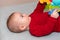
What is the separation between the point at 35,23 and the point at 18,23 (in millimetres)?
131

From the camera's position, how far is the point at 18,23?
128 centimetres

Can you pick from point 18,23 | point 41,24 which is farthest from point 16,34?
point 41,24

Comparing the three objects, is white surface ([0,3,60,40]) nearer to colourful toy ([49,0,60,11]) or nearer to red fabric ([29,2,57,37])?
red fabric ([29,2,57,37])

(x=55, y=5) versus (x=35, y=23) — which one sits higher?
(x=55, y=5)

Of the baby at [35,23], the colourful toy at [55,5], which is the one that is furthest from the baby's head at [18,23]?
the colourful toy at [55,5]

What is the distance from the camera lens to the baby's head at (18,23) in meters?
1.27

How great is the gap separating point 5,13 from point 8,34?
10.9 inches

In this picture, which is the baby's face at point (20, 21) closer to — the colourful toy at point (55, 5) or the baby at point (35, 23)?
the baby at point (35, 23)

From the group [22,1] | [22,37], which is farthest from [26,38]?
[22,1]

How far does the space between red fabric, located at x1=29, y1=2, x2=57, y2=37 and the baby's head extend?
0.04m

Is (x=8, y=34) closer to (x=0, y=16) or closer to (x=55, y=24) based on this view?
(x=0, y=16)

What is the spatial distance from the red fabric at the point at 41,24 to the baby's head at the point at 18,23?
0.04m

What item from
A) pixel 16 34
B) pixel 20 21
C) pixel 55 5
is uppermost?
pixel 55 5

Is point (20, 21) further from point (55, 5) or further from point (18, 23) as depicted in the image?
point (55, 5)
